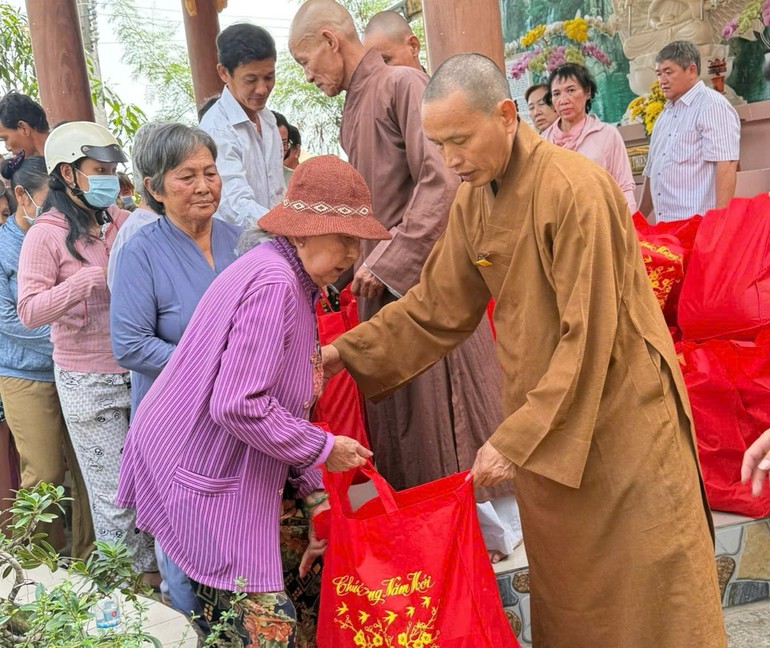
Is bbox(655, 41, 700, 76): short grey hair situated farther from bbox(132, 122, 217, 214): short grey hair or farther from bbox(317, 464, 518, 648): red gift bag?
bbox(317, 464, 518, 648): red gift bag

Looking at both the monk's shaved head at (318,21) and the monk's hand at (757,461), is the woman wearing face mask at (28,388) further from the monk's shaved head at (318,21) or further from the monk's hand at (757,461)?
the monk's hand at (757,461)

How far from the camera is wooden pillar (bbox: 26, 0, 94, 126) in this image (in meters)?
5.59

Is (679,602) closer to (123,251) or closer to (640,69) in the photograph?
(123,251)

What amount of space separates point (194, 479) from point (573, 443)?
0.89 m

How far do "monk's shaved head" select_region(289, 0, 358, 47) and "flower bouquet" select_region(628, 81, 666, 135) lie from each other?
17.3 feet

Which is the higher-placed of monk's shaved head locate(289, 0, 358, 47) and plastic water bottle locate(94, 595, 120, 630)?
monk's shaved head locate(289, 0, 358, 47)

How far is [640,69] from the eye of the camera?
8.69 metres

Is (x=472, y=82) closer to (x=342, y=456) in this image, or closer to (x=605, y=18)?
(x=342, y=456)

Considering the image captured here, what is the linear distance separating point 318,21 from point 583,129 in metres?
2.65

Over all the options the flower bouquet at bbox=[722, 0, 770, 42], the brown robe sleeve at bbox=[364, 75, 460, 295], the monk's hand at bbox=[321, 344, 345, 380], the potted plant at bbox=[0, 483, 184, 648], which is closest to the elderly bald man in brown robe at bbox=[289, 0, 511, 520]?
the brown robe sleeve at bbox=[364, 75, 460, 295]

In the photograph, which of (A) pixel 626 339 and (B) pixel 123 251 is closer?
(A) pixel 626 339

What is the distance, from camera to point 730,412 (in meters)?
3.28

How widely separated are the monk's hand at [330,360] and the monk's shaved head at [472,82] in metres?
0.75

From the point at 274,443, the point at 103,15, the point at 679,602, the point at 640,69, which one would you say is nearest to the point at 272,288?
the point at 274,443
